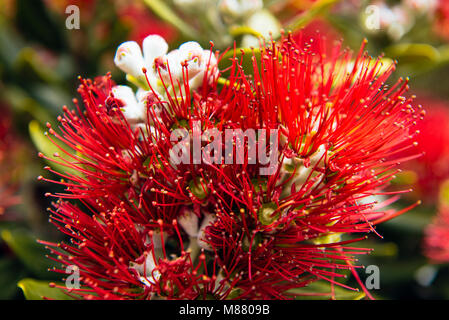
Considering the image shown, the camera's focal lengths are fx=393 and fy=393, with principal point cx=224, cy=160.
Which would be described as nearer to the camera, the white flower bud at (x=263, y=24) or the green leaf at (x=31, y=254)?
the green leaf at (x=31, y=254)

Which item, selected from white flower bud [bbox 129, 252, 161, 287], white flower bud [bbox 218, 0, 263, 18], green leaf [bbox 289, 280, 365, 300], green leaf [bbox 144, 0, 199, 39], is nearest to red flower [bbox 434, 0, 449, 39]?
white flower bud [bbox 218, 0, 263, 18]

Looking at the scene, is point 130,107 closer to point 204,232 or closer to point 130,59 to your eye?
point 130,59

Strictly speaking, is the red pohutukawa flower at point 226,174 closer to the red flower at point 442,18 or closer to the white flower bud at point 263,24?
the white flower bud at point 263,24

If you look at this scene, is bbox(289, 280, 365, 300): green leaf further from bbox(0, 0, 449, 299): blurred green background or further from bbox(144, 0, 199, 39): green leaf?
bbox(144, 0, 199, 39): green leaf

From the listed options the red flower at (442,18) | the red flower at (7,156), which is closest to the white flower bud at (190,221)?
the red flower at (7,156)

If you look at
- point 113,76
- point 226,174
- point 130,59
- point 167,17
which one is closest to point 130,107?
point 130,59
